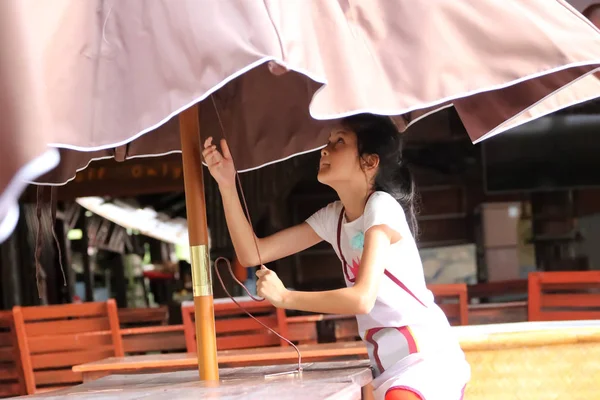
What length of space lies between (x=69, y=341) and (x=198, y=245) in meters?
1.97

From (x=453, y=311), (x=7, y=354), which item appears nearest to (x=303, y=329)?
(x=453, y=311)

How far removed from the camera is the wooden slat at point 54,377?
386 cm

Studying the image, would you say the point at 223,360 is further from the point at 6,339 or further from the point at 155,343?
the point at 6,339

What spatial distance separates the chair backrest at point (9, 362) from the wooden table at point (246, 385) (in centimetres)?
161

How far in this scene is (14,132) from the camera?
1.15 meters

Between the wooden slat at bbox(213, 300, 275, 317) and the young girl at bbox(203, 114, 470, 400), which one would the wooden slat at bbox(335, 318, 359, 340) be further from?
the young girl at bbox(203, 114, 470, 400)

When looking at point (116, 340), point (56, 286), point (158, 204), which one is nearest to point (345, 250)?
point (116, 340)

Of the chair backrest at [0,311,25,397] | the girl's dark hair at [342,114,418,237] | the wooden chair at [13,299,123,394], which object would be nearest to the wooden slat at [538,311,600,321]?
the girl's dark hair at [342,114,418,237]

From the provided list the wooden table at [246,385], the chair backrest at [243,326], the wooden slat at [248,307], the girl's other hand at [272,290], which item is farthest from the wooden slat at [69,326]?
the girl's other hand at [272,290]

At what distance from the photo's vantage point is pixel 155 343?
424cm

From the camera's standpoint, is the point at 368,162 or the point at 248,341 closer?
the point at 368,162

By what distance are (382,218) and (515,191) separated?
5822 mm

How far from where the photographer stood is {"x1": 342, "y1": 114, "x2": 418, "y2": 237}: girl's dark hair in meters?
2.19

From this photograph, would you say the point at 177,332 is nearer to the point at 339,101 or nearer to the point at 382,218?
the point at 382,218
